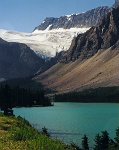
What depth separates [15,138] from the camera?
2453cm

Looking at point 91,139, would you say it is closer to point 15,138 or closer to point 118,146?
point 118,146

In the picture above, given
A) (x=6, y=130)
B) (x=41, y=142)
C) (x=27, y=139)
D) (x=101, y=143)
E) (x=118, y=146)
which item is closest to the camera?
(x=41, y=142)

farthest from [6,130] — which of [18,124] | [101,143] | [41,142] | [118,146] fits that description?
[101,143]

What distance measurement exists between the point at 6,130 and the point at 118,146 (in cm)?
2533

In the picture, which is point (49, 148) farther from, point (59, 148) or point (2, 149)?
point (2, 149)

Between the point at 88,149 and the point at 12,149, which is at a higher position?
the point at 12,149

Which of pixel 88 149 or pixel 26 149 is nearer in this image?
pixel 26 149

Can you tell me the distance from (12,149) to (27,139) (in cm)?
325

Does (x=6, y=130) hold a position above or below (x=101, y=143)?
above

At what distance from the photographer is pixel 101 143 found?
59781 millimetres

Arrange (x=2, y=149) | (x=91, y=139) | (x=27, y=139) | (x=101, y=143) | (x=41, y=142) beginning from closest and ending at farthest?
(x=2, y=149) < (x=41, y=142) < (x=27, y=139) < (x=101, y=143) < (x=91, y=139)

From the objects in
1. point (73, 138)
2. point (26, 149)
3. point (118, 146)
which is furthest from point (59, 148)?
point (73, 138)

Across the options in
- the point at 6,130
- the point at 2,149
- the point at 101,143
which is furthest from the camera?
the point at 101,143

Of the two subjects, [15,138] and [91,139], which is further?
[91,139]
